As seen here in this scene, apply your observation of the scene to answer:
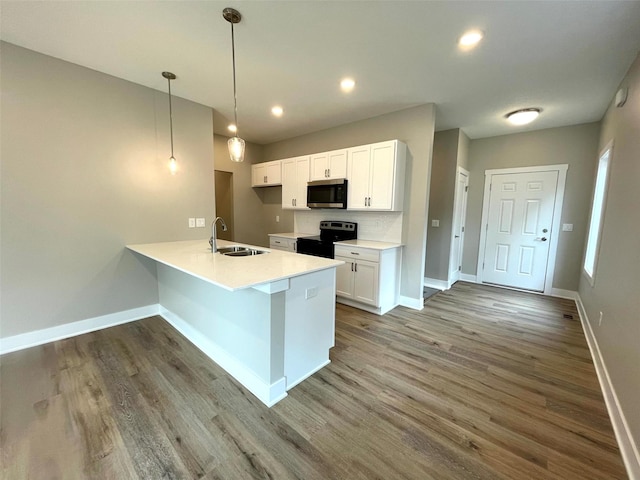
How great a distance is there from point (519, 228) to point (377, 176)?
9.67ft

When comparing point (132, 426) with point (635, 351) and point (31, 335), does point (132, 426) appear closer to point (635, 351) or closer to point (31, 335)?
point (31, 335)

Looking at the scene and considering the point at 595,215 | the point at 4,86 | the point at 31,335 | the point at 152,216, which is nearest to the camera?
the point at 4,86

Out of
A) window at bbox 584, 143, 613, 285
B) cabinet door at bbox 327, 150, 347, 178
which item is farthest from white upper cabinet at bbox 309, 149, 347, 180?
window at bbox 584, 143, 613, 285

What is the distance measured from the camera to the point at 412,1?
1.71m

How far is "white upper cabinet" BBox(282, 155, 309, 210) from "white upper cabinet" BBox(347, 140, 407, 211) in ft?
2.93

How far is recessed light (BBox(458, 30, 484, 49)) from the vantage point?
6.53 feet

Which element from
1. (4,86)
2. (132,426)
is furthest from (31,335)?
(4,86)

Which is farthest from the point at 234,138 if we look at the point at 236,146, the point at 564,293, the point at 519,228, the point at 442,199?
the point at 564,293

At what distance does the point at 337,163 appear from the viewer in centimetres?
390

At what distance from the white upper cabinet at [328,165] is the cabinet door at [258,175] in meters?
1.32

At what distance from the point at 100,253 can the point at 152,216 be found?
0.65 meters

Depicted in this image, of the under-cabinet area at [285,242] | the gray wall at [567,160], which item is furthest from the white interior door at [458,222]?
the under-cabinet area at [285,242]

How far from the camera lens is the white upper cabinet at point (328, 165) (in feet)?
12.6

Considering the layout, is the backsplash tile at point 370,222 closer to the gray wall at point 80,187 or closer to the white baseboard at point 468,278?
the gray wall at point 80,187
